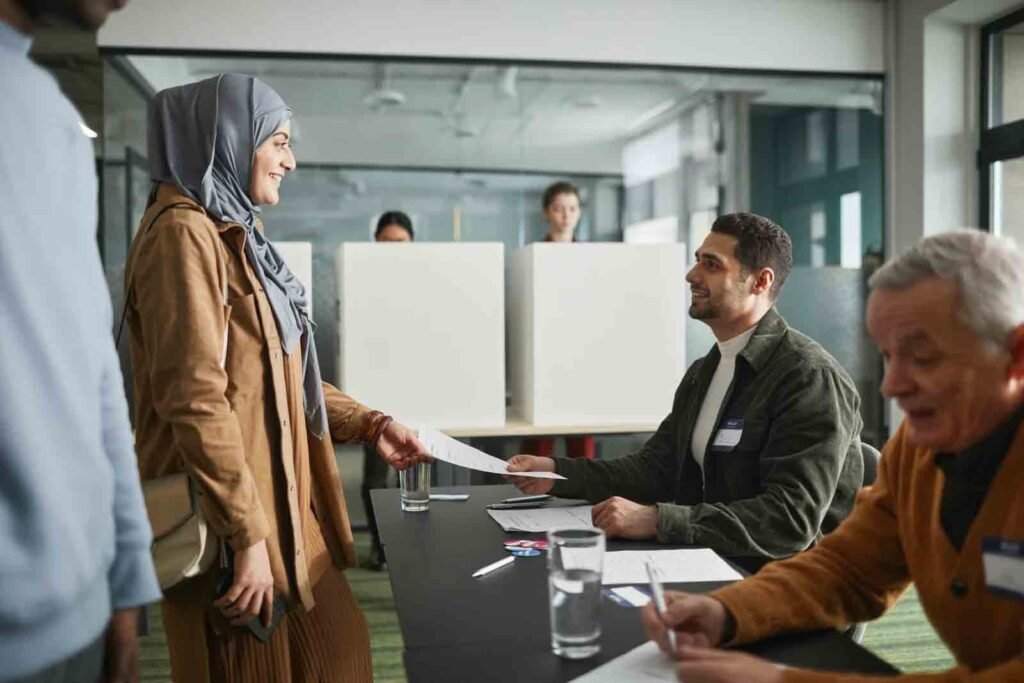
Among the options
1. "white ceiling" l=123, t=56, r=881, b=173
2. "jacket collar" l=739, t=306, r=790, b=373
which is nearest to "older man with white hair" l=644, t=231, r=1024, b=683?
→ "jacket collar" l=739, t=306, r=790, b=373

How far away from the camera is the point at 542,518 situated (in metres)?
2.12

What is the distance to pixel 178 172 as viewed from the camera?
1906 mm

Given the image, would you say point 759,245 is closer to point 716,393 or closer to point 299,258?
point 716,393

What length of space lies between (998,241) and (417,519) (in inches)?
52.8

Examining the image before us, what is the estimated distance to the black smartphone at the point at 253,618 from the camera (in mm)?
1761

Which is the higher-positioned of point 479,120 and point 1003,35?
point 1003,35

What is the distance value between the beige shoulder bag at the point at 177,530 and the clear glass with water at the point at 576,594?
68 cm

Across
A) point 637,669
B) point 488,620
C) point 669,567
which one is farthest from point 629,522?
point 637,669

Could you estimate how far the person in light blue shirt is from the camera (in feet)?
2.82

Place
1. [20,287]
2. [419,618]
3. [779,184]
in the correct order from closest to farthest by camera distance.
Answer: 1. [20,287]
2. [419,618]
3. [779,184]

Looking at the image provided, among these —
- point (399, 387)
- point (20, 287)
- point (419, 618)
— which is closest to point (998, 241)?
point (419, 618)

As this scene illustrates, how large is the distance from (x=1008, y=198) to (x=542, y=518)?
13.2 feet

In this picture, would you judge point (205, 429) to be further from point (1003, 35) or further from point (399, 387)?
point (1003, 35)

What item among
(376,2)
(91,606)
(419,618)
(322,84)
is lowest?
(419,618)
